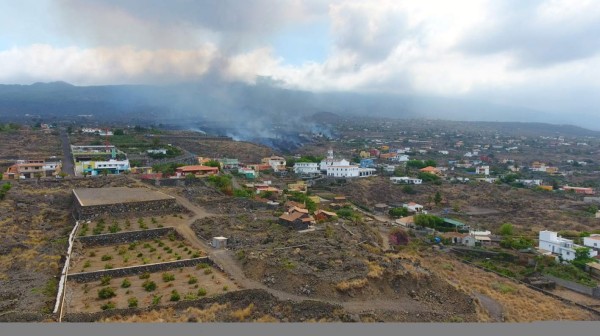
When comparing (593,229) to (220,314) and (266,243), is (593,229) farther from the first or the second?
(220,314)

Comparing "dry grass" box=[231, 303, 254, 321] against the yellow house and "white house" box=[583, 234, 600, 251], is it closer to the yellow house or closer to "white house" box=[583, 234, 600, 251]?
"white house" box=[583, 234, 600, 251]

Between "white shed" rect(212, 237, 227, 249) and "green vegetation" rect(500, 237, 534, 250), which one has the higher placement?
"white shed" rect(212, 237, 227, 249)

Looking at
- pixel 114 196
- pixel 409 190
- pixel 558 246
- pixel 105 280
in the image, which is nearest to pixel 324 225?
pixel 114 196

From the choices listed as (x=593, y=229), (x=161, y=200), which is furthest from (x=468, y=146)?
(x=161, y=200)

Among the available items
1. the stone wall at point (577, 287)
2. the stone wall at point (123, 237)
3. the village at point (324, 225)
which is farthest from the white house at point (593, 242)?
the stone wall at point (123, 237)

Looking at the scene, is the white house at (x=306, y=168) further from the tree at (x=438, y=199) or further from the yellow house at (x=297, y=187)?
the tree at (x=438, y=199)

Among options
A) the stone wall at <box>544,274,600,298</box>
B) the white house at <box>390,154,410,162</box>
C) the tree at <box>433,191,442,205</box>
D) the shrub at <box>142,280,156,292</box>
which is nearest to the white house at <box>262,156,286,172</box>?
the tree at <box>433,191,442,205</box>
